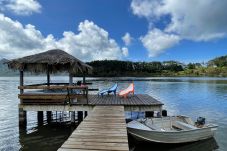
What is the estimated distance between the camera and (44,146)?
13.2 meters

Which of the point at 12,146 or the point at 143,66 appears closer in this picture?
the point at 12,146

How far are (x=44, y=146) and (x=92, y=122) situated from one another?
179 inches

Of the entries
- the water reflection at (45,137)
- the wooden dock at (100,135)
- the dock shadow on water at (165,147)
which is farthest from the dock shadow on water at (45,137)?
the dock shadow on water at (165,147)

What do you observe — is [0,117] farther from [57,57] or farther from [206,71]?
[206,71]

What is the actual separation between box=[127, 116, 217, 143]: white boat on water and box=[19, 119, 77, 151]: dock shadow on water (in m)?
4.42

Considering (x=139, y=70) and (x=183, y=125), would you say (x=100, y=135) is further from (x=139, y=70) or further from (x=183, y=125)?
(x=139, y=70)

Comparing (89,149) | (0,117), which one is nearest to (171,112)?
(0,117)

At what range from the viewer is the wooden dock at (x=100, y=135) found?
678 cm

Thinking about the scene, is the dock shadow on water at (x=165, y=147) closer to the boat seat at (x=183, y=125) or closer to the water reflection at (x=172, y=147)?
the water reflection at (x=172, y=147)

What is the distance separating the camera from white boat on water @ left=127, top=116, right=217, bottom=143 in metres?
11.9

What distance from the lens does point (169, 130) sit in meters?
13.5

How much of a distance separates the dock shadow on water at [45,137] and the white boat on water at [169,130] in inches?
174

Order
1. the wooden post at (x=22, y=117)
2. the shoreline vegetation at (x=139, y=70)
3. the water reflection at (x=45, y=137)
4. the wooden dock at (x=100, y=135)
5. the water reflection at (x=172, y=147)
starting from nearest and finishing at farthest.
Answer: the wooden dock at (x=100, y=135) < the water reflection at (x=172, y=147) < the water reflection at (x=45, y=137) < the wooden post at (x=22, y=117) < the shoreline vegetation at (x=139, y=70)

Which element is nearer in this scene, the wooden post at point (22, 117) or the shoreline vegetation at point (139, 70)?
the wooden post at point (22, 117)
